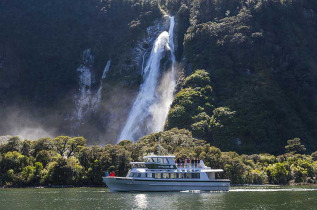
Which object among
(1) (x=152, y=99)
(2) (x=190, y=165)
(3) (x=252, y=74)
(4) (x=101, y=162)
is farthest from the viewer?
(1) (x=152, y=99)

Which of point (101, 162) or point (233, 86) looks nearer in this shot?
point (101, 162)

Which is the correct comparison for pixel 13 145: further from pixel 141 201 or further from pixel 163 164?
pixel 141 201

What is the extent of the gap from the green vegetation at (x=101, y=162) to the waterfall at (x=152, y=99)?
3149 centimetres

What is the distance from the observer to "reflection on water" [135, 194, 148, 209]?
7147cm

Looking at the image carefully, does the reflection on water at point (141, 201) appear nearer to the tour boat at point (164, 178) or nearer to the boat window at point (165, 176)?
the tour boat at point (164, 178)

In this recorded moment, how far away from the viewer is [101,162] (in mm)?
112688

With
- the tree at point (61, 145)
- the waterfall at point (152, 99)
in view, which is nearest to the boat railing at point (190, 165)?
the tree at point (61, 145)

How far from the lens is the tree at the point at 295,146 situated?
14600cm

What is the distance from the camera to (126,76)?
190000 millimetres

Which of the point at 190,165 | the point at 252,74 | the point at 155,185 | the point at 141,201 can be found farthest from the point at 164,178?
the point at 252,74

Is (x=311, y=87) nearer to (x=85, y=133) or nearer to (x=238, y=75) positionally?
(x=238, y=75)

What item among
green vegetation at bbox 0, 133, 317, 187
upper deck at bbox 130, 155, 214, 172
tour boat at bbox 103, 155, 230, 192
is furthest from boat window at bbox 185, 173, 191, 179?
green vegetation at bbox 0, 133, 317, 187

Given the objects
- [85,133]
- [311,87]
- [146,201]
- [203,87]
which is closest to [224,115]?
[203,87]

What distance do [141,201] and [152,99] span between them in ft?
319
